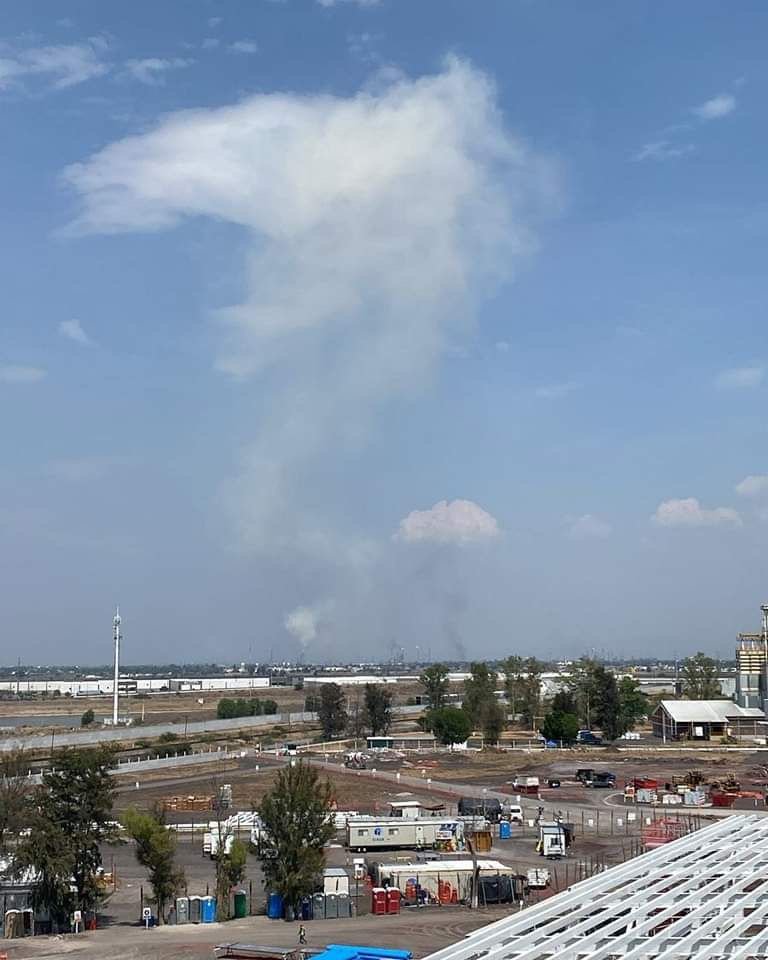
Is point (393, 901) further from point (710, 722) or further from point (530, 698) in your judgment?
point (530, 698)

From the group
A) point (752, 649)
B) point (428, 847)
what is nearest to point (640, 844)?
point (428, 847)

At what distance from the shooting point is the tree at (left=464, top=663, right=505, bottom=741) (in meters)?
97.9

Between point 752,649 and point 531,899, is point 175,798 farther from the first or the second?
point 752,649

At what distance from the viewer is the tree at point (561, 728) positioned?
98.0 metres

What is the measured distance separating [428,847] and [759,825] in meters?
14.8

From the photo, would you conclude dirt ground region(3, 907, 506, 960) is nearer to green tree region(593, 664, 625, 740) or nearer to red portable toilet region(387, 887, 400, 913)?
red portable toilet region(387, 887, 400, 913)

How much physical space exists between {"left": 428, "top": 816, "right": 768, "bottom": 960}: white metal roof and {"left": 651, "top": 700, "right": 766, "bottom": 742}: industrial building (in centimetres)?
6924

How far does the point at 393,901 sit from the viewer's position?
113ft

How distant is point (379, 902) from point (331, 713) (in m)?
72.8

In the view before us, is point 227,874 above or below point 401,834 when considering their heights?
above

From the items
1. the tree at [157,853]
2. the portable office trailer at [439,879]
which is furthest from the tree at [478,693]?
the tree at [157,853]


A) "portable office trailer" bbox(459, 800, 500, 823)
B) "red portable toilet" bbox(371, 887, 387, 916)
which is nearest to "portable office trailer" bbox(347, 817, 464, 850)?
"portable office trailer" bbox(459, 800, 500, 823)

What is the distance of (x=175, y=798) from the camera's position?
210 ft

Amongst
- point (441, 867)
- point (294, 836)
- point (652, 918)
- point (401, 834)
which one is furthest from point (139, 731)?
point (652, 918)
